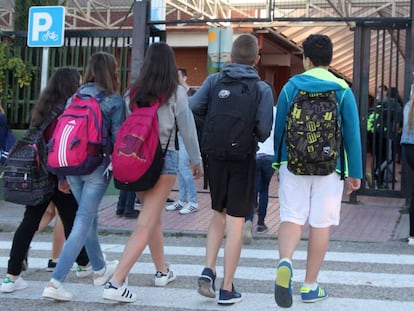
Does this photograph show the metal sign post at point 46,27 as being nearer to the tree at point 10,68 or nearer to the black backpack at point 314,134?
the tree at point 10,68

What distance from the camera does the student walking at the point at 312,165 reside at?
14.0 ft

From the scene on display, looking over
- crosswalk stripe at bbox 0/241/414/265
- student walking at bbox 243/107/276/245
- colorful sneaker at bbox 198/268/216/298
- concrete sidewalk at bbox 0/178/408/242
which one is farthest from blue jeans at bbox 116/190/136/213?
colorful sneaker at bbox 198/268/216/298

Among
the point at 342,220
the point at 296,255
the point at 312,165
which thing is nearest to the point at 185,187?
the point at 342,220

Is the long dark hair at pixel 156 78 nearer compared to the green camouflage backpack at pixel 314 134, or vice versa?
the green camouflage backpack at pixel 314 134

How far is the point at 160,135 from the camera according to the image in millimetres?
4449

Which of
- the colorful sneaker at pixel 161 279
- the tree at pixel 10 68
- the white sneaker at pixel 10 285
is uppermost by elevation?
the tree at pixel 10 68

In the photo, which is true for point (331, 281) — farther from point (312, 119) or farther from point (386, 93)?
point (386, 93)

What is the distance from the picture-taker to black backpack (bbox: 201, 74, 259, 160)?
4328mm

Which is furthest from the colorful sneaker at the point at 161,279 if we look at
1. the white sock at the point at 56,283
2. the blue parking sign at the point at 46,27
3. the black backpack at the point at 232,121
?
the blue parking sign at the point at 46,27

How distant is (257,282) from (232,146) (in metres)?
1.53

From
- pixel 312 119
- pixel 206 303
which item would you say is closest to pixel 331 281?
pixel 206 303

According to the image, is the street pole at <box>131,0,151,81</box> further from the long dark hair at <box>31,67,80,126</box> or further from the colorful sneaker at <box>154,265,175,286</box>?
the colorful sneaker at <box>154,265,175,286</box>

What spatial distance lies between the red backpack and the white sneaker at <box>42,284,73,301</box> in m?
0.92

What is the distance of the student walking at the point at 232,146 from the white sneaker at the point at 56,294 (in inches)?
40.4
